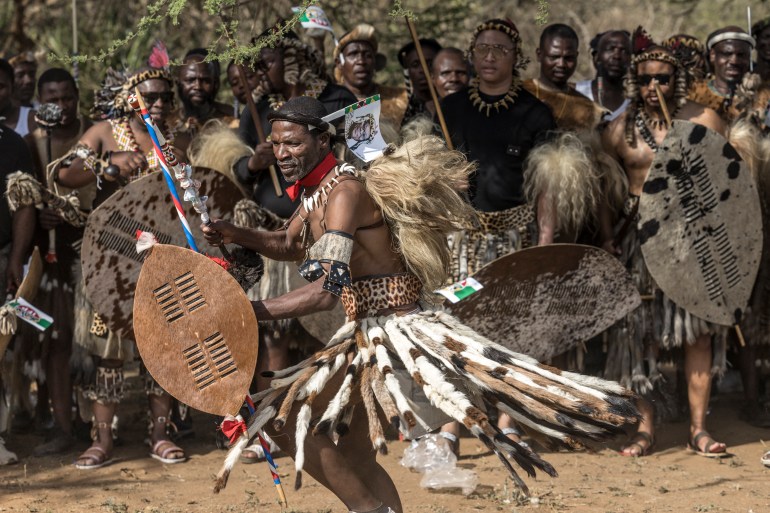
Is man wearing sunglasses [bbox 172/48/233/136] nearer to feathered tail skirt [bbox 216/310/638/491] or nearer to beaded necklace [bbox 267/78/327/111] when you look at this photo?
beaded necklace [bbox 267/78/327/111]

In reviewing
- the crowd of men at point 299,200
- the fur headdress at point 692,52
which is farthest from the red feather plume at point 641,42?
the fur headdress at point 692,52

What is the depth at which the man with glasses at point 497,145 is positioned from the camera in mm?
6148

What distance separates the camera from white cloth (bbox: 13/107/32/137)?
6855 mm

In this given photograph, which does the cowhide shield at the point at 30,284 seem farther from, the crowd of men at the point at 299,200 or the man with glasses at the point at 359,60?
the man with glasses at the point at 359,60

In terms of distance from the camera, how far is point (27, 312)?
586cm

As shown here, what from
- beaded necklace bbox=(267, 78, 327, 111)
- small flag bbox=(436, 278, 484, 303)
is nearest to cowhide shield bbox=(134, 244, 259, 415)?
small flag bbox=(436, 278, 484, 303)

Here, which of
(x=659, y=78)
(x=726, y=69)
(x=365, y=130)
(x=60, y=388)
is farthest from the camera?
(x=726, y=69)

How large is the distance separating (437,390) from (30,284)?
3025 mm

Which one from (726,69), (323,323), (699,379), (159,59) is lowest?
(699,379)

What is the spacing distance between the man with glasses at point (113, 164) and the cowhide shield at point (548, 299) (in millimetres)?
1900

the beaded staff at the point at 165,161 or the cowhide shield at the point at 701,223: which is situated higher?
the beaded staff at the point at 165,161

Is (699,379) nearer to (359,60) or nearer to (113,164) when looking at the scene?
(359,60)

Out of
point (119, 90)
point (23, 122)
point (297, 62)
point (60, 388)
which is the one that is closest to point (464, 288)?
point (297, 62)

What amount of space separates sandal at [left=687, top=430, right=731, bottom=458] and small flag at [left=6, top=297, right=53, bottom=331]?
373 centimetres
